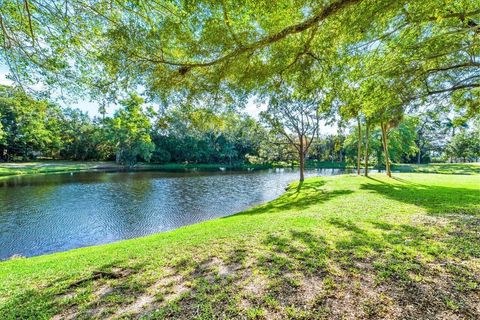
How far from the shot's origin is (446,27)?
267 inches

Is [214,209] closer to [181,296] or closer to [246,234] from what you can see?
[246,234]

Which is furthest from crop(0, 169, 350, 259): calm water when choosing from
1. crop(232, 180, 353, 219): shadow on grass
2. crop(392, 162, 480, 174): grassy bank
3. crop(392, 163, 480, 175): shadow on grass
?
crop(392, 162, 480, 174): grassy bank

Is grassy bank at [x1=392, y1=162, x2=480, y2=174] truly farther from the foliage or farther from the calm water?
the foliage

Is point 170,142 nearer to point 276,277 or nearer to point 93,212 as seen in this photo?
point 93,212

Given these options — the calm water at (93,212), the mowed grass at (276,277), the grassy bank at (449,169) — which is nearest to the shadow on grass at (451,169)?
the grassy bank at (449,169)

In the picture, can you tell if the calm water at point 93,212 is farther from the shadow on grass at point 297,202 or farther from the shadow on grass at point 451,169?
the shadow on grass at point 451,169

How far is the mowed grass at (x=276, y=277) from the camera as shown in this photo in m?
2.78

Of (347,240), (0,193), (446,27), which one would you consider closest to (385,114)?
(446,27)

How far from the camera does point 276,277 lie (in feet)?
11.5

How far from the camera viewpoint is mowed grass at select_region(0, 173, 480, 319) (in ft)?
9.11

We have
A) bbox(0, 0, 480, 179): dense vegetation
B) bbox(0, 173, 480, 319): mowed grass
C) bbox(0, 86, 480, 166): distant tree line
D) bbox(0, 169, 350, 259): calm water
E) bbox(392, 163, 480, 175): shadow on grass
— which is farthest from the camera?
bbox(0, 86, 480, 166): distant tree line

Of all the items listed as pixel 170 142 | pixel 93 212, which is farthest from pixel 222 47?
pixel 170 142

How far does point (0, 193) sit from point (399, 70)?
85.2ft

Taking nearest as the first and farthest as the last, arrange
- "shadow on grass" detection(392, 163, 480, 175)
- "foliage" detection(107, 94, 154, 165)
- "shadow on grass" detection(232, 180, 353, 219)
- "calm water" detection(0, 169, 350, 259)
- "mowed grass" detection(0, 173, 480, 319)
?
1. "mowed grass" detection(0, 173, 480, 319)
2. "calm water" detection(0, 169, 350, 259)
3. "shadow on grass" detection(232, 180, 353, 219)
4. "shadow on grass" detection(392, 163, 480, 175)
5. "foliage" detection(107, 94, 154, 165)
